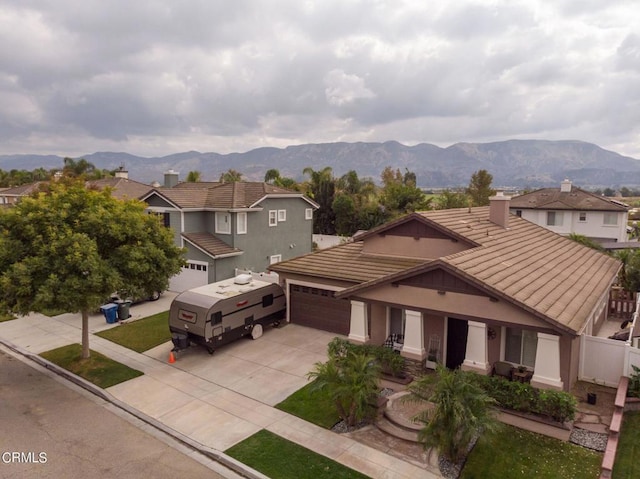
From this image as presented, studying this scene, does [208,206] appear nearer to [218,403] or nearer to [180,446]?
[218,403]

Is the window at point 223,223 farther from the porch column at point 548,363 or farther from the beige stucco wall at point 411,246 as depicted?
the porch column at point 548,363

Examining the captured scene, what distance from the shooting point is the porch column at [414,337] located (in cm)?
1279

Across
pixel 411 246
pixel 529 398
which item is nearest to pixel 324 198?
pixel 411 246

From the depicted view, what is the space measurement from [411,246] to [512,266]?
14.4ft

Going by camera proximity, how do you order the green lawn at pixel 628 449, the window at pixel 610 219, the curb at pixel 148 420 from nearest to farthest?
the green lawn at pixel 628 449 < the curb at pixel 148 420 < the window at pixel 610 219

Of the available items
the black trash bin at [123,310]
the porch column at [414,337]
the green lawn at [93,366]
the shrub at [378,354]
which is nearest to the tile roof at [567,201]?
the porch column at [414,337]

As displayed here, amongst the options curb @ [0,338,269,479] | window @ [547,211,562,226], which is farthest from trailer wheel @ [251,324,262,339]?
window @ [547,211,562,226]

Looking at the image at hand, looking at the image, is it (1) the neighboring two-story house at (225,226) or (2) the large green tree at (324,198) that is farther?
(2) the large green tree at (324,198)

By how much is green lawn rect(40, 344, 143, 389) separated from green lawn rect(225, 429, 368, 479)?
252 inches

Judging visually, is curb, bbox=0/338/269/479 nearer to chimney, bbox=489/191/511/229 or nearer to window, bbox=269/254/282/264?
chimney, bbox=489/191/511/229

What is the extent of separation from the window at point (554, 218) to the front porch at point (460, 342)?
34.0 meters

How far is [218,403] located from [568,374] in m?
9.90

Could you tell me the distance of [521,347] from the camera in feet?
40.8

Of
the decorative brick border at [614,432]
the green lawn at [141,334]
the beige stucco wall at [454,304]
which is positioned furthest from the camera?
the green lawn at [141,334]
